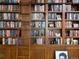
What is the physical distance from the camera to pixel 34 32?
14.8ft

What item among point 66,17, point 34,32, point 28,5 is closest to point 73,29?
point 66,17

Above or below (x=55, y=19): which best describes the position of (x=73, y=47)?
below

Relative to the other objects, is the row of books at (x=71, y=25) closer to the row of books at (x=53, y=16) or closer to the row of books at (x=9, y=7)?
the row of books at (x=53, y=16)

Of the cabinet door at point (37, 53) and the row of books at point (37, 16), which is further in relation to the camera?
the row of books at point (37, 16)

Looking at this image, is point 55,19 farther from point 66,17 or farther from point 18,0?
point 18,0

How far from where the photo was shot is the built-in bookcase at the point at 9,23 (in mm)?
4473

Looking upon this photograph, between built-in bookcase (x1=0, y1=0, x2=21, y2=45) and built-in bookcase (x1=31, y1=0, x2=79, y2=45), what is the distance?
43cm

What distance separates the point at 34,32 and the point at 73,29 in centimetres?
112

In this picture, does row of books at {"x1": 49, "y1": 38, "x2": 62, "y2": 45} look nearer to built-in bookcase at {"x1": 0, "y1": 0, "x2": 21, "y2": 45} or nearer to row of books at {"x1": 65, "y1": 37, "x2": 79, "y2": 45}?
row of books at {"x1": 65, "y1": 37, "x2": 79, "y2": 45}

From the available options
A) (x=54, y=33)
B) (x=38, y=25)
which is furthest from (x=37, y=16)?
(x=54, y=33)

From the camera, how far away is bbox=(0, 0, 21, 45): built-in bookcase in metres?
4.47

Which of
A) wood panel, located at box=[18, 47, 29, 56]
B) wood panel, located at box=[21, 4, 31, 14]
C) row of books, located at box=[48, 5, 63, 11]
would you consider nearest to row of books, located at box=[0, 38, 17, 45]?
wood panel, located at box=[18, 47, 29, 56]

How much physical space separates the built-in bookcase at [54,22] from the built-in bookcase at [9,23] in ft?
1.41

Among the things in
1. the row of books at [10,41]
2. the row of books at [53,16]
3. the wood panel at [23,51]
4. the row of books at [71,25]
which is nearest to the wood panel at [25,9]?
the row of books at [53,16]
